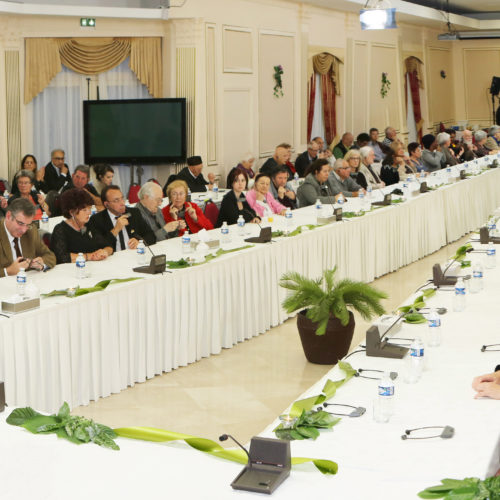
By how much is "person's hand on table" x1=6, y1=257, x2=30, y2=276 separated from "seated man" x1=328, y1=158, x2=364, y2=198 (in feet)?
16.3

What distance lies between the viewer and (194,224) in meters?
7.50

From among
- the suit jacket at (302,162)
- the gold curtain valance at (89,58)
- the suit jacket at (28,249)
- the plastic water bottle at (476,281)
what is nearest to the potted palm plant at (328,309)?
the plastic water bottle at (476,281)

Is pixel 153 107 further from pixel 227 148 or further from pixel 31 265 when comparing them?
pixel 31 265

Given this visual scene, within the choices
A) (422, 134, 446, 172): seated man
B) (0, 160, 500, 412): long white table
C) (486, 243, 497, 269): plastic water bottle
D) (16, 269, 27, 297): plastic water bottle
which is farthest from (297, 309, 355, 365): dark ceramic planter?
(422, 134, 446, 172): seated man

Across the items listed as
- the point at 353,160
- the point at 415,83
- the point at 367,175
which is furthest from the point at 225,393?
the point at 415,83

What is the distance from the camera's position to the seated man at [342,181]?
32.3 feet

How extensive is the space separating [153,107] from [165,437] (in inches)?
343

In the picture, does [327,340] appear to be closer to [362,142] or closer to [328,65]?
[362,142]

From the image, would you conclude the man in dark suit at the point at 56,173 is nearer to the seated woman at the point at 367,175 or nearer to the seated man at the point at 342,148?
the seated woman at the point at 367,175

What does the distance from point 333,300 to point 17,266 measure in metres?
1.91

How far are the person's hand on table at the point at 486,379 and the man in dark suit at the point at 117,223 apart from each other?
11.1 ft

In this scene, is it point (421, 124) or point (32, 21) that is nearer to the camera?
point (32, 21)

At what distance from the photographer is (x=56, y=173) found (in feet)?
34.7

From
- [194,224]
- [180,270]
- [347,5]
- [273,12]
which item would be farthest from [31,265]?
[347,5]
